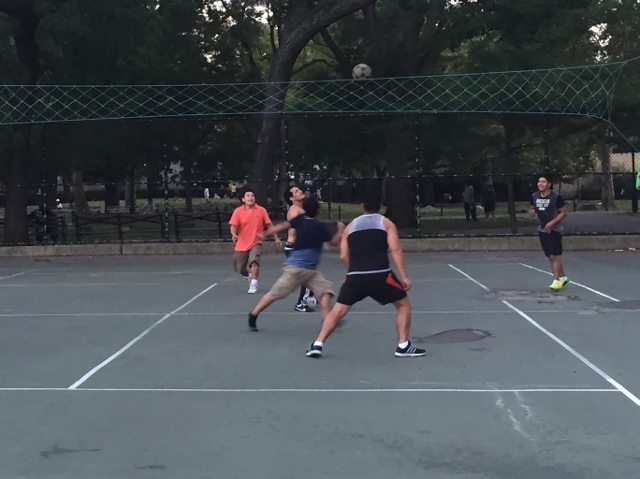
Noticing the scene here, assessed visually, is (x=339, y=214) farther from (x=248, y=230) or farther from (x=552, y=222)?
(x=552, y=222)

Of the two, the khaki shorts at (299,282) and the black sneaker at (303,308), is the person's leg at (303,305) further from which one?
the khaki shorts at (299,282)

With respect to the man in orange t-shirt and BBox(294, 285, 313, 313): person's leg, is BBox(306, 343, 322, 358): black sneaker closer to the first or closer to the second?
BBox(294, 285, 313, 313): person's leg

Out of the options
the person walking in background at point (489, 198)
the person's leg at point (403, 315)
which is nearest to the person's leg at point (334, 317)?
the person's leg at point (403, 315)

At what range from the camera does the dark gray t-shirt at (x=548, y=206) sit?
1542cm

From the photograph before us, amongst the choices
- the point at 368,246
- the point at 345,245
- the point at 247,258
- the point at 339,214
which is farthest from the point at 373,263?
the point at 339,214

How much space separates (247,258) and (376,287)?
6035mm

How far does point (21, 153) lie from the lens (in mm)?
26609

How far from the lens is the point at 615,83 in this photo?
83.7 ft

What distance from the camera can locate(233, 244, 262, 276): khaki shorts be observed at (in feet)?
49.6

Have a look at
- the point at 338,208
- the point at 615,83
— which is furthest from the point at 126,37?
the point at 615,83

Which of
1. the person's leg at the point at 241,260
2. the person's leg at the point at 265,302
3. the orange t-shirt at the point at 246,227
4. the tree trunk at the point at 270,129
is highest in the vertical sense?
the tree trunk at the point at 270,129

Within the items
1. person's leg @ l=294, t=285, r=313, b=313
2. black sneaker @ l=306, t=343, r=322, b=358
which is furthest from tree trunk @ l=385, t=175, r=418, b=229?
black sneaker @ l=306, t=343, r=322, b=358

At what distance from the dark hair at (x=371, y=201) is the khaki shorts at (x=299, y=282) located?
1743 millimetres

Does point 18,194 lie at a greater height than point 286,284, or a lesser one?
greater
